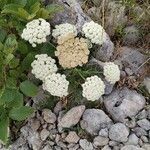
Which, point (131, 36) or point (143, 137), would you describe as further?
point (131, 36)

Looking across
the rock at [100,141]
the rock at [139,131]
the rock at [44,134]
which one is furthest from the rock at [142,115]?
the rock at [44,134]

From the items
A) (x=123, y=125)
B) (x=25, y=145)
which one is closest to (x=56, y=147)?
(x=25, y=145)

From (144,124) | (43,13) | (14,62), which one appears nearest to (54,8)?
(43,13)

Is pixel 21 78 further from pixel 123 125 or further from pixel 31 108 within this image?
pixel 123 125

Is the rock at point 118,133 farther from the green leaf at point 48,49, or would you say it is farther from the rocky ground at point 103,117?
the green leaf at point 48,49

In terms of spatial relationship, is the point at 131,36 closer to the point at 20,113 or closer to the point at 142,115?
the point at 142,115

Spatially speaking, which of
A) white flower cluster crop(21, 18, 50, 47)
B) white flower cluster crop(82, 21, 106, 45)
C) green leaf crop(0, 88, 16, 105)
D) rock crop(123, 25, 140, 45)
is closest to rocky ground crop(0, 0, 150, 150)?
rock crop(123, 25, 140, 45)

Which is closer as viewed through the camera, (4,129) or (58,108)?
(4,129)
